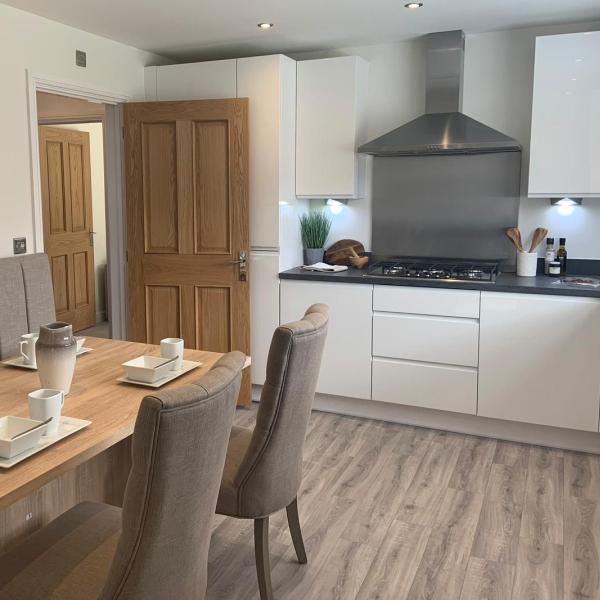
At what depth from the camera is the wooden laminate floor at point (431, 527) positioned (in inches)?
93.1

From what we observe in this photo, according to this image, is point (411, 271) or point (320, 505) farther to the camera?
point (411, 271)

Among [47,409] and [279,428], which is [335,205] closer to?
[279,428]

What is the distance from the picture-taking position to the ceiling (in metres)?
3.38

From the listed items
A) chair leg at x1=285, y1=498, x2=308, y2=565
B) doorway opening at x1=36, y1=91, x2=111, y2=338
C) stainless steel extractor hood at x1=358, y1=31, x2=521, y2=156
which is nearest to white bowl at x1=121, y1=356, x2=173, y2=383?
chair leg at x1=285, y1=498, x2=308, y2=565

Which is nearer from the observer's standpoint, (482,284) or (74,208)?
(482,284)

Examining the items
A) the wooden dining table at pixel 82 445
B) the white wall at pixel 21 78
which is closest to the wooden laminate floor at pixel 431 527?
the wooden dining table at pixel 82 445

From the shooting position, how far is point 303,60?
4.46 meters

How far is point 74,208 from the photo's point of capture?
6.31 meters

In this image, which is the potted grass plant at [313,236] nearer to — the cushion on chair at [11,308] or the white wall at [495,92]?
the white wall at [495,92]

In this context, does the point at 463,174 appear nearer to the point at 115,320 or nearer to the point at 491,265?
the point at 491,265

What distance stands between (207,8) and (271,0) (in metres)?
0.37

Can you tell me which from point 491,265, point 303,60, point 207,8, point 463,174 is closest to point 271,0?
point 207,8

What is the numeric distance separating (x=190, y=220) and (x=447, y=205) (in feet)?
5.44

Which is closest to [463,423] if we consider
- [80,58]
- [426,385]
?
[426,385]
